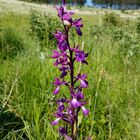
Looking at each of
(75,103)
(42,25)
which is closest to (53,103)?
(75,103)

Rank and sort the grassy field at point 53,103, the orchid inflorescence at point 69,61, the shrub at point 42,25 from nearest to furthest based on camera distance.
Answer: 1. the orchid inflorescence at point 69,61
2. the grassy field at point 53,103
3. the shrub at point 42,25

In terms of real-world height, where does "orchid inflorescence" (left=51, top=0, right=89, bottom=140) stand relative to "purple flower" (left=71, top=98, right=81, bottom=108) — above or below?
above

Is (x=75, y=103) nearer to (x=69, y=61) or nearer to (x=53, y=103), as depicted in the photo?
(x=69, y=61)

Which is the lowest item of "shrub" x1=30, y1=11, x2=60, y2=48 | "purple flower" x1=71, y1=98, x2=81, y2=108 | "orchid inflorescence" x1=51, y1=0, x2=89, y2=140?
"shrub" x1=30, y1=11, x2=60, y2=48

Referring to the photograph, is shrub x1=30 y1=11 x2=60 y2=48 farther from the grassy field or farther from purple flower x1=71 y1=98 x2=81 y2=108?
purple flower x1=71 y1=98 x2=81 y2=108

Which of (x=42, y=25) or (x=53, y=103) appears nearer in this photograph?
(x=53, y=103)

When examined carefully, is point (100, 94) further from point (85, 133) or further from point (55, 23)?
point (55, 23)

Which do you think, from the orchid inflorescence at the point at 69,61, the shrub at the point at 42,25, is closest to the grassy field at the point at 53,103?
the orchid inflorescence at the point at 69,61

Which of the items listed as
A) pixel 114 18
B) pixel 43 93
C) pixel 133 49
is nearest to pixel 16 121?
pixel 43 93

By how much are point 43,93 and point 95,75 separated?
2.13 ft

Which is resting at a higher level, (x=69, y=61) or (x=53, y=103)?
(x=69, y=61)

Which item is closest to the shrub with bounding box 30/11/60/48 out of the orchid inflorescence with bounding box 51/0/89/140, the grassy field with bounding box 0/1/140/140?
the grassy field with bounding box 0/1/140/140

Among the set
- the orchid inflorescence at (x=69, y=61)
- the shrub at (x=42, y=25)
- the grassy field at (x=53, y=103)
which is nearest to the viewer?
the orchid inflorescence at (x=69, y=61)

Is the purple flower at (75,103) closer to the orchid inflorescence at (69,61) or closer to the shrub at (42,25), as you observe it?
the orchid inflorescence at (69,61)
